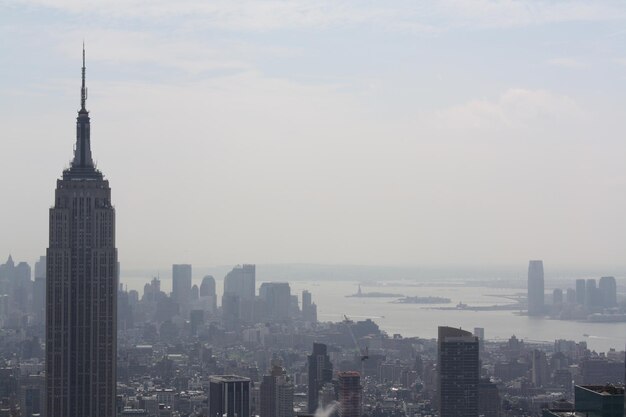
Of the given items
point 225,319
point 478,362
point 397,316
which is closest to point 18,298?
point 225,319

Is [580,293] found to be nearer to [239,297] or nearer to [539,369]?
[539,369]

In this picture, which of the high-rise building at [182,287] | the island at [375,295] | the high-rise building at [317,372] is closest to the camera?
the high-rise building at [317,372]

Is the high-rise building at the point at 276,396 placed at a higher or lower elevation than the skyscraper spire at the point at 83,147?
lower

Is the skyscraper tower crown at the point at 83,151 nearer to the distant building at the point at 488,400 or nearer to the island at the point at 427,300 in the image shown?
the distant building at the point at 488,400

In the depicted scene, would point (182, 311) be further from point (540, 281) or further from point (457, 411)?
point (457, 411)

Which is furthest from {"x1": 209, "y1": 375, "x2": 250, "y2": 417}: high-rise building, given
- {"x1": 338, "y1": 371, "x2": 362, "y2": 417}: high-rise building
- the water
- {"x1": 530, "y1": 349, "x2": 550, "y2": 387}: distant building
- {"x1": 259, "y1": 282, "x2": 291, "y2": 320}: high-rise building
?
{"x1": 259, "y1": 282, "x2": 291, "y2": 320}: high-rise building

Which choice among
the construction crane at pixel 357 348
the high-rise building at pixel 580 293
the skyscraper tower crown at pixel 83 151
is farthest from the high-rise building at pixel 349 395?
the high-rise building at pixel 580 293

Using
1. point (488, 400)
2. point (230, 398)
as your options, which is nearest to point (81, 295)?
Answer: point (230, 398)
